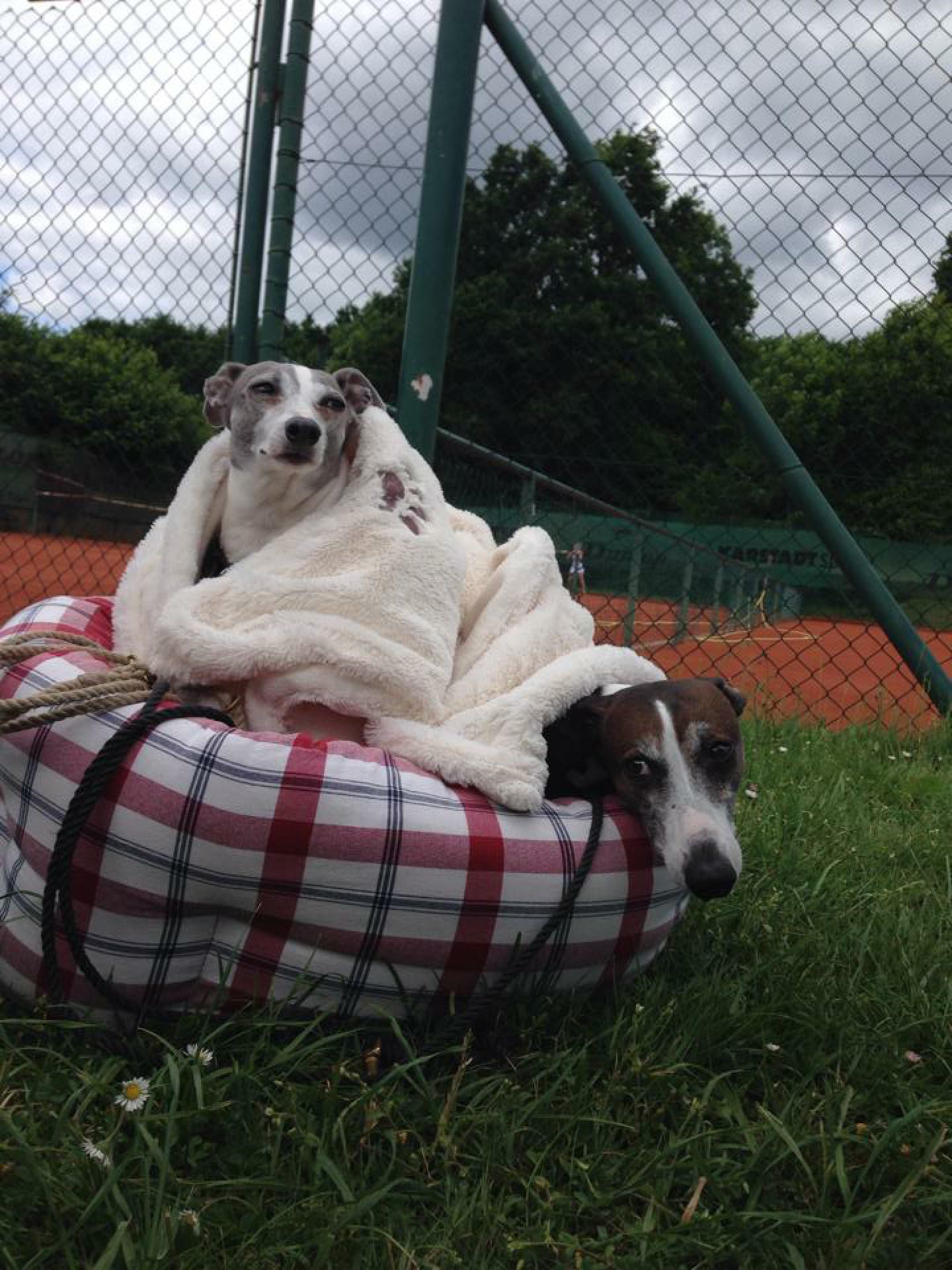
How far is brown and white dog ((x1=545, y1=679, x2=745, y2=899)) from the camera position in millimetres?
1558

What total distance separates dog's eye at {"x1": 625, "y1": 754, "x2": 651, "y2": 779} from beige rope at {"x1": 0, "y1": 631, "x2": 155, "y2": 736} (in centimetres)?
80

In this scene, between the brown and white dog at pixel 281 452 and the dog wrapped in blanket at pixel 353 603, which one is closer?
the dog wrapped in blanket at pixel 353 603

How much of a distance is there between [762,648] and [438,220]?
514 cm

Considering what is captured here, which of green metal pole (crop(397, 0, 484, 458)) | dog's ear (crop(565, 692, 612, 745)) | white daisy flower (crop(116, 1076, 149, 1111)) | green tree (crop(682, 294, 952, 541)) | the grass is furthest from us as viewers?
green tree (crop(682, 294, 952, 541))

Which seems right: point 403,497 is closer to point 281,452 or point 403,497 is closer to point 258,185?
point 281,452

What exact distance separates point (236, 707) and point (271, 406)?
82 centimetres

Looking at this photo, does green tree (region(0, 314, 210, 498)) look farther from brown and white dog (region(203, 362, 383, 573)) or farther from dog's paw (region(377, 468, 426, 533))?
dog's paw (region(377, 468, 426, 533))

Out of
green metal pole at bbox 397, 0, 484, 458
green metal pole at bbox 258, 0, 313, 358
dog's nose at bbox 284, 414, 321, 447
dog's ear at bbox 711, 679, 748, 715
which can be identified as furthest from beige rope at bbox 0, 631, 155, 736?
green metal pole at bbox 258, 0, 313, 358

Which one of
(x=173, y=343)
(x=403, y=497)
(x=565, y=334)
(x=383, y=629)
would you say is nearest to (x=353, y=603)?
(x=383, y=629)

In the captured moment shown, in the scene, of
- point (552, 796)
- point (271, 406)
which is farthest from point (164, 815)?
point (271, 406)

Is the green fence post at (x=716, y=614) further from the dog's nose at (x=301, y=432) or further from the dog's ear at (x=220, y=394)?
the dog's nose at (x=301, y=432)

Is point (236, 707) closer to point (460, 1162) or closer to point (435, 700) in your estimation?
point (435, 700)

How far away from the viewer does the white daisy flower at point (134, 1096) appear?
1249 millimetres

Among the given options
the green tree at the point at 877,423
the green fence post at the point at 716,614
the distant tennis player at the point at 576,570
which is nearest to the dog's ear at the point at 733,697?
the distant tennis player at the point at 576,570
